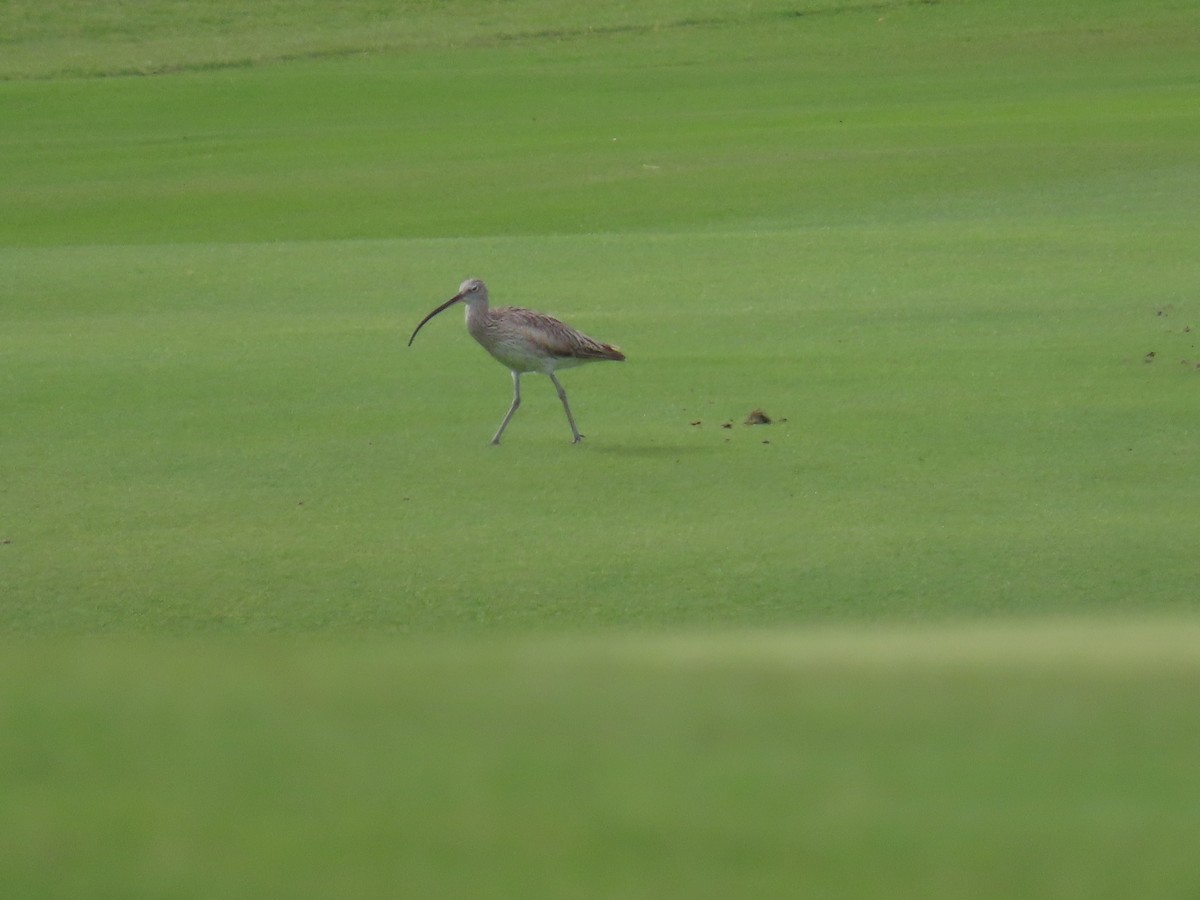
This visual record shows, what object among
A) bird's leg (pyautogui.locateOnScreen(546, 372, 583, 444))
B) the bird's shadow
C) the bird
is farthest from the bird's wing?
the bird's shadow

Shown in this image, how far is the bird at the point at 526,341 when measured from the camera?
8180mm

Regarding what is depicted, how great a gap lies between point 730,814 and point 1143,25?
33.9m

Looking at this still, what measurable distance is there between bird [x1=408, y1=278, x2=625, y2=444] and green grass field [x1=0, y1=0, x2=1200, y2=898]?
→ 0.34m

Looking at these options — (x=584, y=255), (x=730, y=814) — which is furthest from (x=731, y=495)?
(x=584, y=255)

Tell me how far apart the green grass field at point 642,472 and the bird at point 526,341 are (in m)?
0.34

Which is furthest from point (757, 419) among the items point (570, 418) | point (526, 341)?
point (526, 341)

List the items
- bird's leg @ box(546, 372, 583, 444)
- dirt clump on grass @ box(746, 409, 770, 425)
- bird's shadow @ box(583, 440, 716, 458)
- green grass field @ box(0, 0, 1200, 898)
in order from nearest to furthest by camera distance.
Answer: green grass field @ box(0, 0, 1200, 898), bird's shadow @ box(583, 440, 716, 458), bird's leg @ box(546, 372, 583, 444), dirt clump on grass @ box(746, 409, 770, 425)

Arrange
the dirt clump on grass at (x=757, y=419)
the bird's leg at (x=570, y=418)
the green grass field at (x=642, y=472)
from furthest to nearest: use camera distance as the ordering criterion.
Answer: the dirt clump on grass at (x=757, y=419) → the bird's leg at (x=570, y=418) → the green grass field at (x=642, y=472)

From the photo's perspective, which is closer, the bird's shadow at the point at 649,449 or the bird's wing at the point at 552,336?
the bird's shadow at the point at 649,449

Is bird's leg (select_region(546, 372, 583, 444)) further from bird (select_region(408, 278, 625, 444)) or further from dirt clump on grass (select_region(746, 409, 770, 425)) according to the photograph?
dirt clump on grass (select_region(746, 409, 770, 425))

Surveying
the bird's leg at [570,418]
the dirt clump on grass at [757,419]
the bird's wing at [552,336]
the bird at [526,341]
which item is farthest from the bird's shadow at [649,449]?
the dirt clump on grass at [757,419]

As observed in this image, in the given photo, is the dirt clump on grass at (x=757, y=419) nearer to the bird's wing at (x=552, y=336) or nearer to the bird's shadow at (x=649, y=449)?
the bird's shadow at (x=649, y=449)

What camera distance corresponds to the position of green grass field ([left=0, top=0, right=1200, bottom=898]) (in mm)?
2461

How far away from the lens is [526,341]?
26.8 ft
